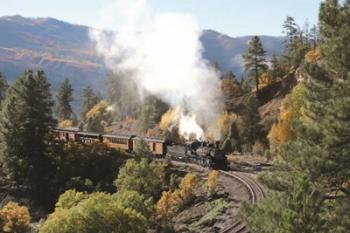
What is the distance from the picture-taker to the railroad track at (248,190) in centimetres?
3703

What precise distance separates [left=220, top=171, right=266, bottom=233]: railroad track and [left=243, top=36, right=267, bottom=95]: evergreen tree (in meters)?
40.7

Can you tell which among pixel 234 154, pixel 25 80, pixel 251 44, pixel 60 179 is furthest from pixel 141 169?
pixel 251 44

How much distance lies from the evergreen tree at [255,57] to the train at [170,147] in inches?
1200

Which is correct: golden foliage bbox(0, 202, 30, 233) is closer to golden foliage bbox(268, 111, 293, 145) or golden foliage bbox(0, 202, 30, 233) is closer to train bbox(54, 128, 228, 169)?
train bbox(54, 128, 228, 169)

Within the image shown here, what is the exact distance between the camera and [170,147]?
67000 millimetres

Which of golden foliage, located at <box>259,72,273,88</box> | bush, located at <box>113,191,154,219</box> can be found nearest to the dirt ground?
bush, located at <box>113,191,154,219</box>

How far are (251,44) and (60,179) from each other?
147 ft

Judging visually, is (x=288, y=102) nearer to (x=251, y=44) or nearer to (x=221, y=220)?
(x=251, y=44)

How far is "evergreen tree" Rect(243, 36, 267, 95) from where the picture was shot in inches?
3682

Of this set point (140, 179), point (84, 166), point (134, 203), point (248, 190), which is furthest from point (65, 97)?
point (134, 203)

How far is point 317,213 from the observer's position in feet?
66.5

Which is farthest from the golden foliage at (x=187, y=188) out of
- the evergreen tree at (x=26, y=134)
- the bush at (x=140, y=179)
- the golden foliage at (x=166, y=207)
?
the evergreen tree at (x=26, y=134)

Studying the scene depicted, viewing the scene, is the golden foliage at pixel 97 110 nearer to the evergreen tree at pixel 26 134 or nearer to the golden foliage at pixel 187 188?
the evergreen tree at pixel 26 134

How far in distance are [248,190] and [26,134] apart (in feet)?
91.1
